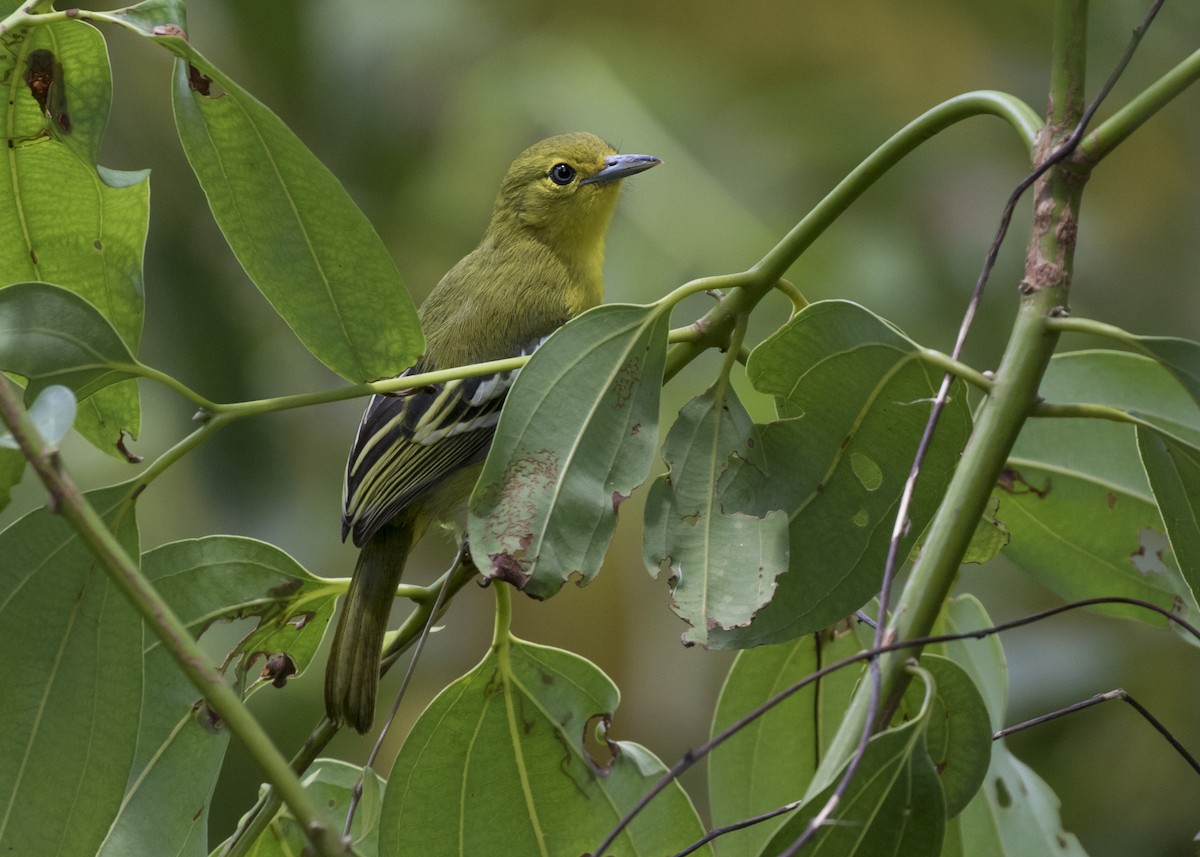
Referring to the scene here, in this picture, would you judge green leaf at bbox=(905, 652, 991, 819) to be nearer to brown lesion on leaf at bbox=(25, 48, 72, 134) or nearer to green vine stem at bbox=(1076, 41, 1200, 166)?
green vine stem at bbox=(1076, 41, 1200, 166)

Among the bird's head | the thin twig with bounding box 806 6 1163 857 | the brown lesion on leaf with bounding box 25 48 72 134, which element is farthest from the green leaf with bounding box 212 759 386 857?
the bird's head

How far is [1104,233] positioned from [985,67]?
0.87 metres

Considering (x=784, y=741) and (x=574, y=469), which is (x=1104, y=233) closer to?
(x=784, y=741)

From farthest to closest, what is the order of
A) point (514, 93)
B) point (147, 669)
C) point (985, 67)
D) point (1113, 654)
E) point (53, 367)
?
1. point (985, 67)
2. point (514, 93)
3. point (1113, 654)
4. point (147, 669)
5. point (53, 367)

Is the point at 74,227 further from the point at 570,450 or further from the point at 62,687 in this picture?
the point at 570,450

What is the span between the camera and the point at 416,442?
231cm

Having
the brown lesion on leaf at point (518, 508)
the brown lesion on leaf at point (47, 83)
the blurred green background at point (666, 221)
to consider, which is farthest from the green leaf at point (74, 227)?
the blurred green background at point (666, 221)

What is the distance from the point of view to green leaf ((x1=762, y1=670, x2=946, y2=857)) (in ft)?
3.50

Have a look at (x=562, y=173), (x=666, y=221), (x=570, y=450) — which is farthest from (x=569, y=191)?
(x=570, y=450)

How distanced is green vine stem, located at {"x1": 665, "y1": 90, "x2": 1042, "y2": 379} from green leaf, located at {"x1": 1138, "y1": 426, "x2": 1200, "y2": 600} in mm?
335

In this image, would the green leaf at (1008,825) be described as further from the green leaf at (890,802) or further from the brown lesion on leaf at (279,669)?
the brown lesion on leaf at (279,669)

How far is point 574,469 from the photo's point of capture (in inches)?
51.3

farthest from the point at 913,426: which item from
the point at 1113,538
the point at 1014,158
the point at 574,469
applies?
the point at 1014,158

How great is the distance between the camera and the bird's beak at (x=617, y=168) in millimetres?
2762
